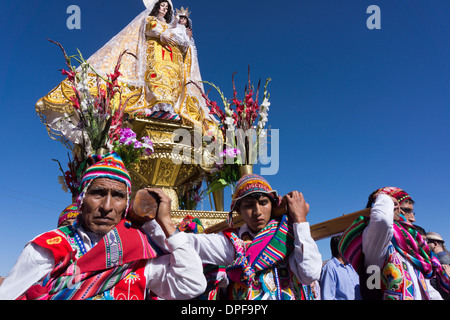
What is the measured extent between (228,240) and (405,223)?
4.28 feet

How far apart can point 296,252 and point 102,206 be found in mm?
1220

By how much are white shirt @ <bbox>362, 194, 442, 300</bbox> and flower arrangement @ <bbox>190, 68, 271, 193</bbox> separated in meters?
2.29

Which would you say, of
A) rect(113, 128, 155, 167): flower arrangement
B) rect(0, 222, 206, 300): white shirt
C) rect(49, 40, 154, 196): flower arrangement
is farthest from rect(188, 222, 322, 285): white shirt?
rect(113, 128, 155, 167): flower arrangement

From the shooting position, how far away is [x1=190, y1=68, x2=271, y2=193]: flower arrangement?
4484 millimetres

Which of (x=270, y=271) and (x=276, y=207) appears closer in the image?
(x=270, y=271)

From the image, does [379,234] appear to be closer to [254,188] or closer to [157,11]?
[254,188]

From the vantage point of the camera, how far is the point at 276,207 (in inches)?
100

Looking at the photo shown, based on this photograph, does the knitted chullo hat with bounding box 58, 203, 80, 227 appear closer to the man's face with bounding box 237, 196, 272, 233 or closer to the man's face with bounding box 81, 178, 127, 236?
the man's face with bounding box 81, 178, 127, 236

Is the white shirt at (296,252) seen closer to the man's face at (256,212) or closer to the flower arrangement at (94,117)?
the man's face at (256,212)

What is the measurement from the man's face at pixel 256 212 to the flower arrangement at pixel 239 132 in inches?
76.2

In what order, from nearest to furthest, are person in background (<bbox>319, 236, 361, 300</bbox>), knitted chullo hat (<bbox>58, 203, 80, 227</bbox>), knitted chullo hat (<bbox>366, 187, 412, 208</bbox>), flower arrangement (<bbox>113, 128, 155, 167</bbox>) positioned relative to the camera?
1. knitted chullo hat (<bbox>366, 187, 412, 208</bbox>)
2. knitted chullo hat (<bbox>58, 203, 80, 227</bbox>)
3. person in background (<bbox>319, 236, 361, 300</bbox>)
4. flower arrangement (<bbox>113, 128, 155, 167</bbox>)
